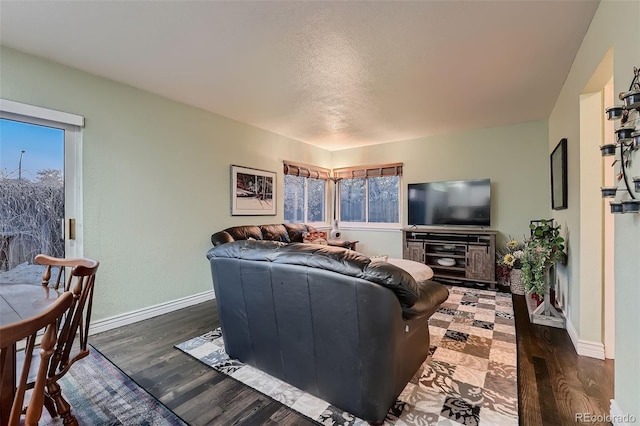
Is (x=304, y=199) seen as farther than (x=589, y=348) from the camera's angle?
Yes

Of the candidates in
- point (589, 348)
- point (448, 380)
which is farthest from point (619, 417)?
point (589, 348)

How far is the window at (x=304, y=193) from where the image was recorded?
534 centimetres

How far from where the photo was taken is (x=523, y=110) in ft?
12.3

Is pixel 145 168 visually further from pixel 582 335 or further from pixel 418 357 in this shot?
pixel 582 335

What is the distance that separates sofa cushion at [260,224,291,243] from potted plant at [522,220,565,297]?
3212 mm

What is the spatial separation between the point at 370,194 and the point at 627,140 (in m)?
4.51

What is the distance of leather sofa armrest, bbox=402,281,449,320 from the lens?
1535mm

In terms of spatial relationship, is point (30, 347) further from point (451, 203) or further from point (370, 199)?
point (370, 199)

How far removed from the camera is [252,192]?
14.6 feet

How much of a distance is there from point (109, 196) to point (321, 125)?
2938mm

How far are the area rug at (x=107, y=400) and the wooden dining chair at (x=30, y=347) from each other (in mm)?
871

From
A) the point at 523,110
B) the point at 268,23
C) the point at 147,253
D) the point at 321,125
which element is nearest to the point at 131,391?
the point at 147,253

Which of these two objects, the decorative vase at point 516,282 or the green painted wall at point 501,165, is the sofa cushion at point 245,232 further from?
the decorative vase at point 516,282

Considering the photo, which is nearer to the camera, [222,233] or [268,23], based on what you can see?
[268,23]
